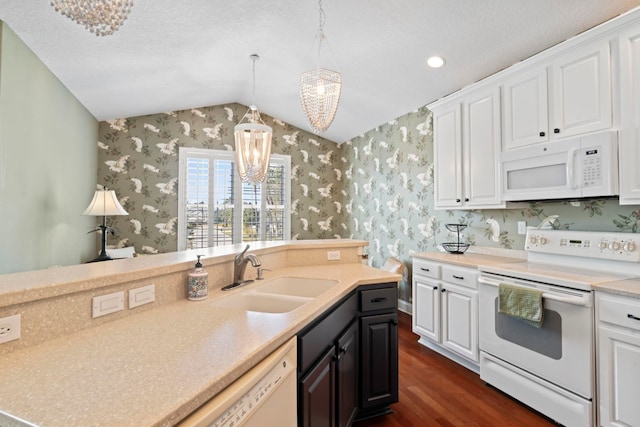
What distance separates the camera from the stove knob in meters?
1.89

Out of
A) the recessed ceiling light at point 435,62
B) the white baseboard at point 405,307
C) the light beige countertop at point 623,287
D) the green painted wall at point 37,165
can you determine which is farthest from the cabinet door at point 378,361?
the green painted wall at point 37,165

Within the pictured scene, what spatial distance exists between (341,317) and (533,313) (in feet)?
4.16

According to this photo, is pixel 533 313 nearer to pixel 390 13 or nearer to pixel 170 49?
pixel 390 13

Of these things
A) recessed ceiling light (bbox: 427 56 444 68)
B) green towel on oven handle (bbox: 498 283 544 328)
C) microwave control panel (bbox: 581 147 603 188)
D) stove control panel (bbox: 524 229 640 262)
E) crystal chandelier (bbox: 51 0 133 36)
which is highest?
recessed ceiling light (bbox: 427 56 444 68)

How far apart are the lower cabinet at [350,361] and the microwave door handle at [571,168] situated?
4.46ft

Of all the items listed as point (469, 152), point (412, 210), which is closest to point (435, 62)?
point (469, 152)

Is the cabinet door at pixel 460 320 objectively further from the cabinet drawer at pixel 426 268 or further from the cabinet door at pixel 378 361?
the cabinet door at pixel 378 361

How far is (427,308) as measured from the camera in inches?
118

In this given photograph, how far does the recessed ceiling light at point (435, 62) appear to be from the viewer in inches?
113

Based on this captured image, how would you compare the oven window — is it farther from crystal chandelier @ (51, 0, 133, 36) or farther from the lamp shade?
the lamp shade

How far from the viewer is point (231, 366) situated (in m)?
0.80

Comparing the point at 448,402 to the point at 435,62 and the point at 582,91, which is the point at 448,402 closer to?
the point at 582,91

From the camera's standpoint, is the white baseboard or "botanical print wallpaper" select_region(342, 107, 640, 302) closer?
"botanical print wallpaper" select_region(342, 107, 640, 302)

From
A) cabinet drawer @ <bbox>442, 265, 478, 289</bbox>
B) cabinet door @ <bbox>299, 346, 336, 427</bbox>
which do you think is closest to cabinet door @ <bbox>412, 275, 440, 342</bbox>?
cabinet drawer @ <bbox>442, 265, 478, 289</bbox>
